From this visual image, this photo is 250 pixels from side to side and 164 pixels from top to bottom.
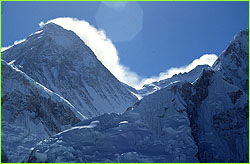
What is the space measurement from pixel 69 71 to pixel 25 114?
9210cm

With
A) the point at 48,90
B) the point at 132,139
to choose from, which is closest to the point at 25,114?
the point at 48,90

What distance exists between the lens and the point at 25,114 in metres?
80.4

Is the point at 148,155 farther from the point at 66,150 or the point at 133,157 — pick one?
the point at 66,150

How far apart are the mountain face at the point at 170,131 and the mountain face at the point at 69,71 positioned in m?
72.3

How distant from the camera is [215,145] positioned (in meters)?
64.8

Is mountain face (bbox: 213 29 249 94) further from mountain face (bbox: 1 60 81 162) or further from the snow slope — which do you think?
mountain face (bbox: 1 60 81 162)

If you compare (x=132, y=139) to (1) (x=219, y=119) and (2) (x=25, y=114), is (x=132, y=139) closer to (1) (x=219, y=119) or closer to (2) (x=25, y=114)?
(1) (x=219, y=119)

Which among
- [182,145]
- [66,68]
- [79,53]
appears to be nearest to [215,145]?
[182,145]

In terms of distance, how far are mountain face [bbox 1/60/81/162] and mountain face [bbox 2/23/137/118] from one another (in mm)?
47924

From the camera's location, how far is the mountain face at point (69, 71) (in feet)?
501

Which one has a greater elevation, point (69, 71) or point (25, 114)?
point (69, 71)

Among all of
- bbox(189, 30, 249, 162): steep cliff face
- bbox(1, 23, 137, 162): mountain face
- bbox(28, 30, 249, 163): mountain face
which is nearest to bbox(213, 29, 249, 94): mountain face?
bbox(189, 30, 249, 162): steep cliff face

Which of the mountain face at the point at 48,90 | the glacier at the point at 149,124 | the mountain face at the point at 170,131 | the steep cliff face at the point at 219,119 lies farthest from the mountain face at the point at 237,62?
the mountain face at the point at 48,90

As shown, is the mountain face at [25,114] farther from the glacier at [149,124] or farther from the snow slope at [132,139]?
the snow slope at [132,139]
